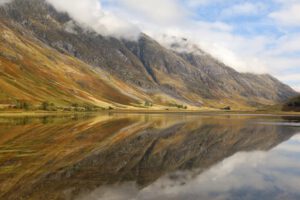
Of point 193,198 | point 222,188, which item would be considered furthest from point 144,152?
point 193,198

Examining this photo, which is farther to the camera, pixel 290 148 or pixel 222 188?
pixel 290 148

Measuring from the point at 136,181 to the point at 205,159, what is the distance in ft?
48.4

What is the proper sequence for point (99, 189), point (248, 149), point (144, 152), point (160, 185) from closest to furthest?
point (99, 189), point (160, 185), point (144, 152), point (248, 149)

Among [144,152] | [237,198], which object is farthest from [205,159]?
[237,198]

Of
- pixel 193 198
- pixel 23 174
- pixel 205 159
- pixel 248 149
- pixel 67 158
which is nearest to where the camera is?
pixel 193 198

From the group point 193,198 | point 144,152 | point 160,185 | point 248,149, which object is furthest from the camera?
point 248,149

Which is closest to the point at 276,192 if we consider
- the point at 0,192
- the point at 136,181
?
the point at 136,181

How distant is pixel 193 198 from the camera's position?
72.9 ft

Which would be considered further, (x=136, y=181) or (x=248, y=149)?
(x=248, y=149)

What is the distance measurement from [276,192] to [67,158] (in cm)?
2162

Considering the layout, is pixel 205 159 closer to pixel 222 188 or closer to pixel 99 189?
pixel 222 188

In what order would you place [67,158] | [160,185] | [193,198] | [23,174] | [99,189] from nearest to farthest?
[193,198] < [99,189] < [160,185] < [23,174] < [67,158]

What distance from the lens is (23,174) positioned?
93.8ft

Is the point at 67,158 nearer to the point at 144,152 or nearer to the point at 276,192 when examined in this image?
the point at 144,152
